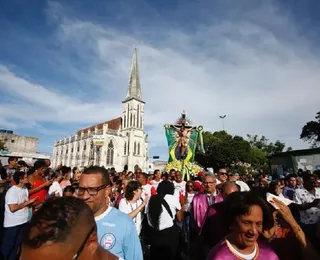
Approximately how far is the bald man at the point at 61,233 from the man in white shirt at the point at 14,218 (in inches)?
150

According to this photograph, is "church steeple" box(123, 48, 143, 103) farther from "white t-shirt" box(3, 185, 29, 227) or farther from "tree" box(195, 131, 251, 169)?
"white t-shirt" box(3, 185, 29, 227)

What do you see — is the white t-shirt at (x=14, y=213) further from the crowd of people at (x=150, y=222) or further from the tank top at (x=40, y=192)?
the tank top at (x=40, y=192)

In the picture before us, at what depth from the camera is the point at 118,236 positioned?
195 cm

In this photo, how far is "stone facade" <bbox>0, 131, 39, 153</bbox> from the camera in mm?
47156

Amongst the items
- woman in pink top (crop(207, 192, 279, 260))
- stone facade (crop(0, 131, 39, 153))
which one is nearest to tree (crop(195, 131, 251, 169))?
stone facade (crop(0, 131, 39, 153))

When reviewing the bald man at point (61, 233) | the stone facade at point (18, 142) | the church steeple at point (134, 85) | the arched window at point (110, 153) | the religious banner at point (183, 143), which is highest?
the church steeple at point (134, 85)

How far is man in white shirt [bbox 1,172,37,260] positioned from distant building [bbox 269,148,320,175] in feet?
53.0

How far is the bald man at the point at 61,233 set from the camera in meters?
0.89

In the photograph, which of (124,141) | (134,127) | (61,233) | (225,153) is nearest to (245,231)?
(61,233)

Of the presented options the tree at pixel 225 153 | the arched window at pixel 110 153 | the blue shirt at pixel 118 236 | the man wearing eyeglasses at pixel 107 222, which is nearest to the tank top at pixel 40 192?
the man wearing eyeglasses at pixel 107 222

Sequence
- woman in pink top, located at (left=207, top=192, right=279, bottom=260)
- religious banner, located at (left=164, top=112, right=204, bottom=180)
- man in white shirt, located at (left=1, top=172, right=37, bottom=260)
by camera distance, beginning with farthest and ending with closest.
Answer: religious banner, located at (left=164, top=112, right=204, bottom=180) < man in white shirt, located at (left=1, top=172, right=37, bottom=260) < woman in pink top, located at (left=207, top=192, right=279, bottom=260)

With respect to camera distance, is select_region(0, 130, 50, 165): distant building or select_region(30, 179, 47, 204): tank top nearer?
select_region(30, 179, 47, 204): tank top

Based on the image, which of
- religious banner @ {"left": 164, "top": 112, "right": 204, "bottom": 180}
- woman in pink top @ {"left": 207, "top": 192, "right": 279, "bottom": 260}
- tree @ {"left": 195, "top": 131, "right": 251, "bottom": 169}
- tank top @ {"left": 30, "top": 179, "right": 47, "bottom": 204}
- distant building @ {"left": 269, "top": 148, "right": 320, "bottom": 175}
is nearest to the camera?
woman in pink top @ {"left": 207, "top": 192, "right": 279, "bottom": 260}

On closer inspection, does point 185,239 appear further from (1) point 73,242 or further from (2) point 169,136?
(2) point 169,136
